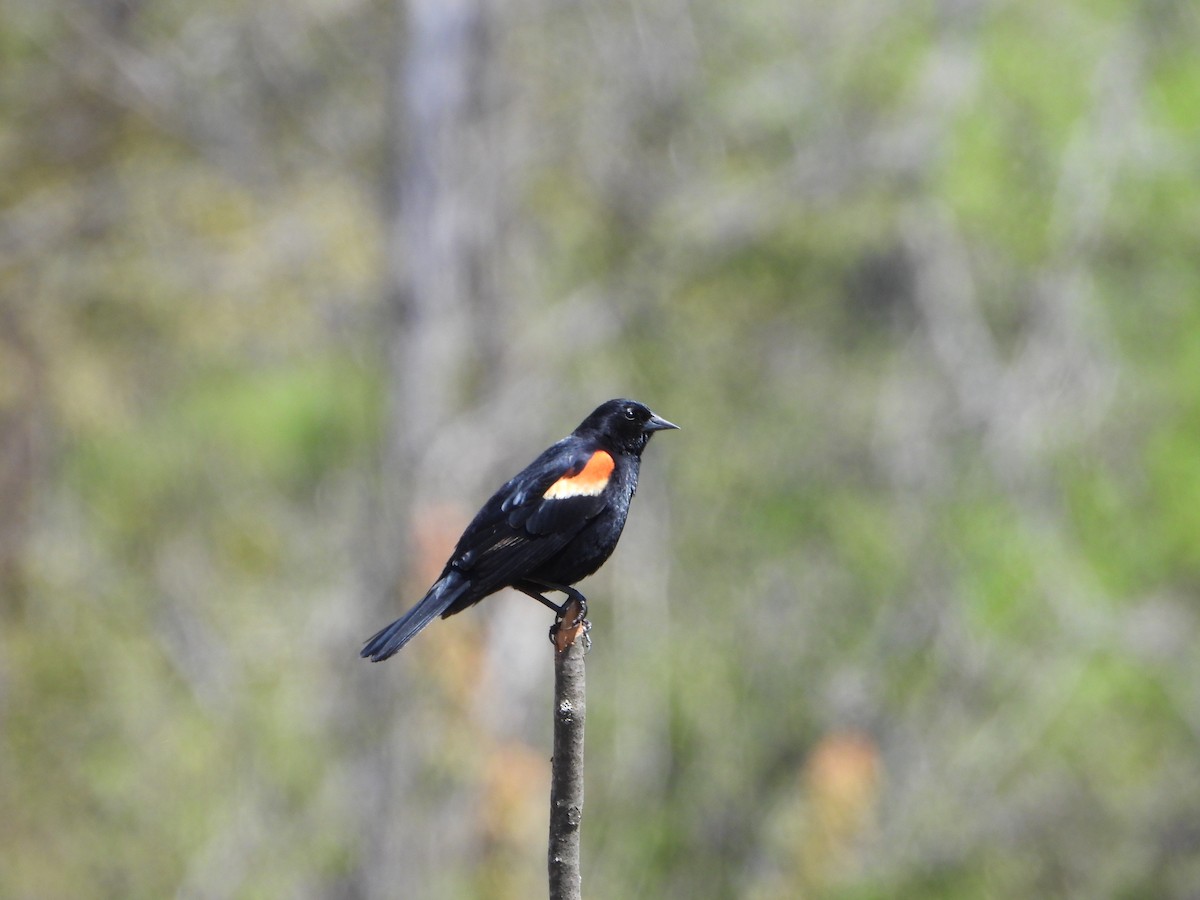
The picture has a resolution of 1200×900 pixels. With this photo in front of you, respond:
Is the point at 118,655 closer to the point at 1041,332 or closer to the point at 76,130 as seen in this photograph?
the point at 76,130

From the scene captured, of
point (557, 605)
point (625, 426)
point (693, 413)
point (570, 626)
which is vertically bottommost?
point (570, 626)

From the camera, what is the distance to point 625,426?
13.5 ft

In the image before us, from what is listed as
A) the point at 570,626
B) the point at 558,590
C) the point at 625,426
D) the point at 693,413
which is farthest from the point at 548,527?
A: the point at 693,413

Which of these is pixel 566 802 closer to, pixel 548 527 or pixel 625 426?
pixel 548 527

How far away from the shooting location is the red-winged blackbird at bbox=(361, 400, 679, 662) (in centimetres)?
373

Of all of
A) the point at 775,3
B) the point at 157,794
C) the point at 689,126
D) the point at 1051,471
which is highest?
the point at 775,3

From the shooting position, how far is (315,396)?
48.2 feet

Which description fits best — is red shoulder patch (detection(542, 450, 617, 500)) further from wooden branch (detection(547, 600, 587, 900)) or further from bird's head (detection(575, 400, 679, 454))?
wooden branch (detection(547, 600, 587, 900))

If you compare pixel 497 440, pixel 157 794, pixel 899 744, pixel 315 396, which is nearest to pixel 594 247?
pixel 315 396

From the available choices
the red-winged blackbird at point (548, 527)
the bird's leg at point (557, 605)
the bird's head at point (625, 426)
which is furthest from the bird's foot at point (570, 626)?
the bird's head at point (625, 426)

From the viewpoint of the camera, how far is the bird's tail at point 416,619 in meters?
3.05

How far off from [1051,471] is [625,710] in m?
4.44

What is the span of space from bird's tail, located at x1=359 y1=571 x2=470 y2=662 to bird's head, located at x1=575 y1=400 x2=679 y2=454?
59 centimetres

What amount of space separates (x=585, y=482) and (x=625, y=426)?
0.27 m
